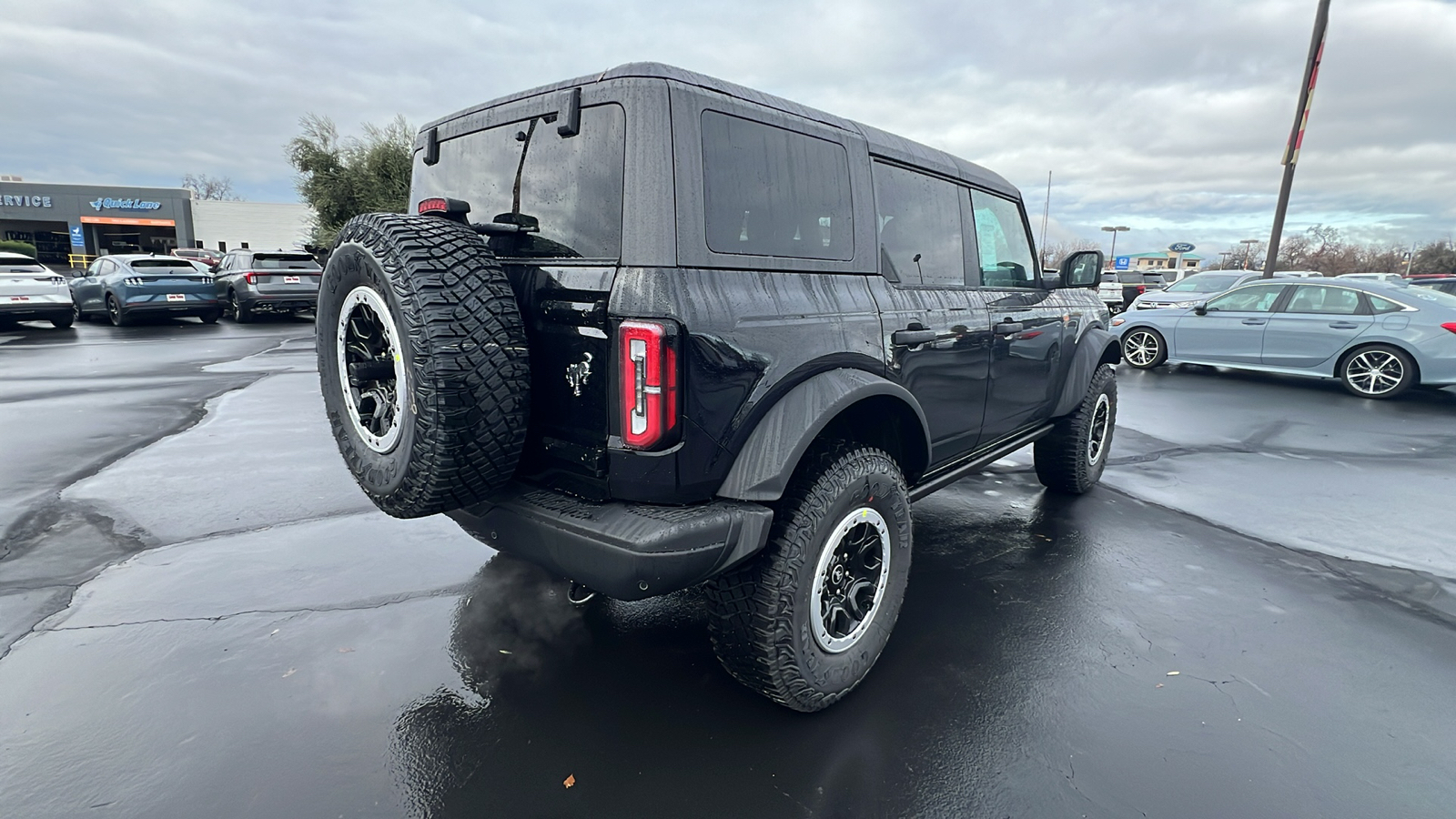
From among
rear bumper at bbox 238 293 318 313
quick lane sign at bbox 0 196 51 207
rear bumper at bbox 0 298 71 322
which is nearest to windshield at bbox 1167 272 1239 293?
rear bumper at bbox 238 293 318 313

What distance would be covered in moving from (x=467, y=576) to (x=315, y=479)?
7.14ft

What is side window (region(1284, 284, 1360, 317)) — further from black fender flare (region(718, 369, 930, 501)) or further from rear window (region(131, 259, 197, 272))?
rear window (region(131, 259, 197, 272))

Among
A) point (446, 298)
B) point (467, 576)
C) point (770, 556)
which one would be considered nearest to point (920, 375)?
point (770, 556)

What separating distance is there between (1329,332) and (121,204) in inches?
2475

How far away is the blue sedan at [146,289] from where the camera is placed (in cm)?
1435

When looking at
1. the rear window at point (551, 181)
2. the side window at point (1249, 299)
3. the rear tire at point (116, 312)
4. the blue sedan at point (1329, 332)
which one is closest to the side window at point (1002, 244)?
the rear window at point (551, 181)

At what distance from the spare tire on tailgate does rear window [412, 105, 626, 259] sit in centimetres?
25

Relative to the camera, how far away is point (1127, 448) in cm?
628

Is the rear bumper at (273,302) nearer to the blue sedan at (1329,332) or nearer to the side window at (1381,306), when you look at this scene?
the blue sedan at (1329,332)

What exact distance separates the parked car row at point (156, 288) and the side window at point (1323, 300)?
704 inches

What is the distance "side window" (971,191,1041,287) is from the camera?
3.67 meters

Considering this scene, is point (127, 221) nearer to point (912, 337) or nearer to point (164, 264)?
point (164, 264)

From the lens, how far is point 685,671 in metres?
2.73

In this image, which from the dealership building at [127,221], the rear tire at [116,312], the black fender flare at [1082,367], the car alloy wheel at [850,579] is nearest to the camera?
the car alloy wheel at [850,579]
